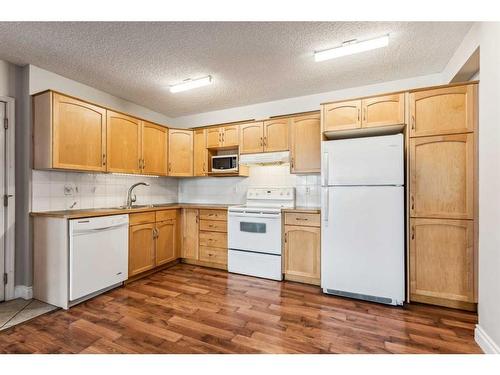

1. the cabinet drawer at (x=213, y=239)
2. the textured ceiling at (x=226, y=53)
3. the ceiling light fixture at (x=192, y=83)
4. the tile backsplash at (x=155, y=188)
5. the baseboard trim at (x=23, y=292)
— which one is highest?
the textured ceiling at (x=226, y=53)

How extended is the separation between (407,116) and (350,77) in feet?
2.88

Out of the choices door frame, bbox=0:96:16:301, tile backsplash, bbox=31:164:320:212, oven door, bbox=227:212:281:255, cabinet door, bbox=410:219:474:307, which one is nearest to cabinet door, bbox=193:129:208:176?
tile backsplash, bbox=31:164:320:212

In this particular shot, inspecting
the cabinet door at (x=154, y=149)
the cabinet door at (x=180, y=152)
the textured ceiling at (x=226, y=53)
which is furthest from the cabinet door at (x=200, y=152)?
the textured ceiling at (x=226, y=53)

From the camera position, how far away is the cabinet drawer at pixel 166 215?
3.55m

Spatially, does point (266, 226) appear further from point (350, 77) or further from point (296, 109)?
point (350, 77)

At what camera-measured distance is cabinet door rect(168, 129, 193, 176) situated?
411 centimetres

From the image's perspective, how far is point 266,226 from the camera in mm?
3314

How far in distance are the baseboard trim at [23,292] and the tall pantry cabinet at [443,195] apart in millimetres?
3913

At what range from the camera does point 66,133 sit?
8.75 ft

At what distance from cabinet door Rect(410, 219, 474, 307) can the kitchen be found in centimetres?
1

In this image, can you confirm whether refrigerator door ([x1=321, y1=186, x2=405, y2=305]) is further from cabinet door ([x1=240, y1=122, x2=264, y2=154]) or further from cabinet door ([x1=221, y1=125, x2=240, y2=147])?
cabinet door ([x1=221, y1=125, x2=240, y2=147])

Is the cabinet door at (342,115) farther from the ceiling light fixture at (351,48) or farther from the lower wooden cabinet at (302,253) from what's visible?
the lower wooden cabinet at (302,253)

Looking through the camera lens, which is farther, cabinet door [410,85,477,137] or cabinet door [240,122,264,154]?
cabinet door [240,122,264,154]
